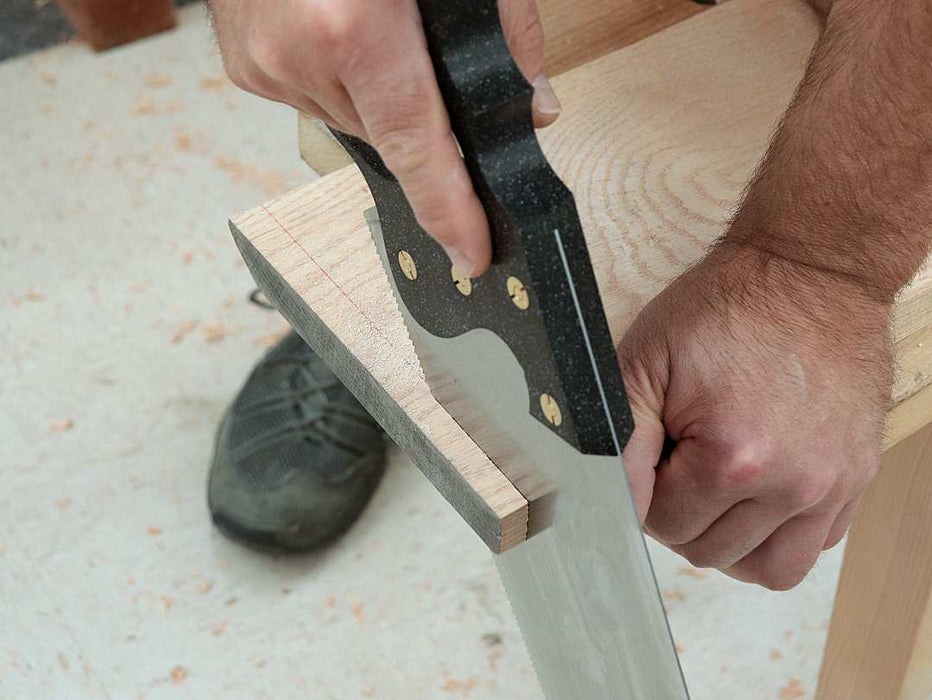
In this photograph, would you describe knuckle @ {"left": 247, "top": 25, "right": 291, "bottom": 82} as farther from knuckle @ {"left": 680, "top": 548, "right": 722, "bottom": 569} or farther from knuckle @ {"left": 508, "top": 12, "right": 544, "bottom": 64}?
knuckle @ {"left": 680, "top": 548, "right": 722, "bottom": 569}

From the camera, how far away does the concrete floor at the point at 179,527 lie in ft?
4.27

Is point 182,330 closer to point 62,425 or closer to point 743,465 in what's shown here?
point 62,425

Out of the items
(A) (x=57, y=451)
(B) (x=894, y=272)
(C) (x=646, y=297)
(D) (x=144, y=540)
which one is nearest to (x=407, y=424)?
(C) (x=646, y=297)

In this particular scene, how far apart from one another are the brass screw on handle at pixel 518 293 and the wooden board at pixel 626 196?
15cm

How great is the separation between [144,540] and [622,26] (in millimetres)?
886

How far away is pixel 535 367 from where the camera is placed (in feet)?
1.70

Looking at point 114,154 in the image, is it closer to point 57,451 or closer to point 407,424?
point 57,451

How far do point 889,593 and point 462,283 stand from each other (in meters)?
0.66

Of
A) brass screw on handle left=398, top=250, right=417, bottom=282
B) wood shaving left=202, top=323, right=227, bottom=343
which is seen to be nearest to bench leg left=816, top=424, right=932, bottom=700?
brass screw on handle left=398, top=250, right=417, bottom=282

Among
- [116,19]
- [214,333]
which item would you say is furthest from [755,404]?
[116,19]

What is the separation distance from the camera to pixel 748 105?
2.68ft

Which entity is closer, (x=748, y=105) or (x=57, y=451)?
Answer: (x=748, y=105)

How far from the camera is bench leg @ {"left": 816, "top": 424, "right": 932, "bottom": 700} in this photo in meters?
0.94

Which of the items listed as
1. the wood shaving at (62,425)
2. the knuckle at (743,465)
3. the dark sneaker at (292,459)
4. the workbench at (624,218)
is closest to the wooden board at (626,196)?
the workbench at (624,218)
